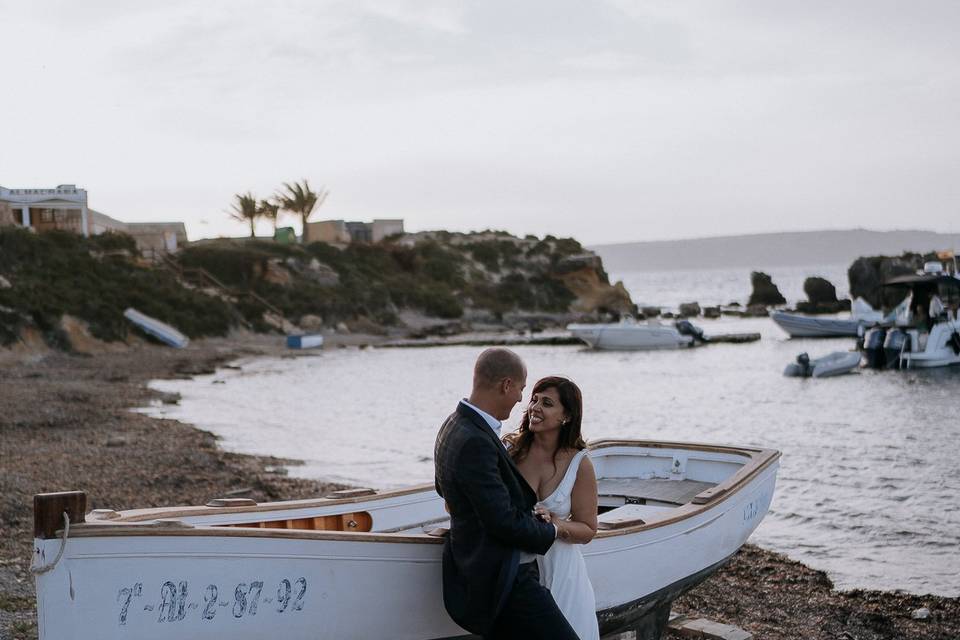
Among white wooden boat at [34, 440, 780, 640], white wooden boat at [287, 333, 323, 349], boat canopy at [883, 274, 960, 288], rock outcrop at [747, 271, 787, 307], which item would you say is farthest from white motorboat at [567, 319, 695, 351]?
rock outcrop at [747, 271, 787, 307]

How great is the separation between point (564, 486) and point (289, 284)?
5595cm

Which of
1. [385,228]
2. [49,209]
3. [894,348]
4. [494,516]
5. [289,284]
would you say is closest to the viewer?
[494,516]

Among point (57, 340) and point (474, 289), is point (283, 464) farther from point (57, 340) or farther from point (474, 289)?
point (474, 289)

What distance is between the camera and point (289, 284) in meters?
58.9

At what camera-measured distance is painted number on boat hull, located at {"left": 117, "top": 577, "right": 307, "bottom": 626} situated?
4090mm

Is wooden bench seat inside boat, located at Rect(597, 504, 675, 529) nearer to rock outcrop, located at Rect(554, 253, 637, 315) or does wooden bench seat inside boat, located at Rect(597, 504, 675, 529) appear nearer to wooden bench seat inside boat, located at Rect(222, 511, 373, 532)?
wooden bench seat inside boat, located at Rect(222, 511, 373, 532)

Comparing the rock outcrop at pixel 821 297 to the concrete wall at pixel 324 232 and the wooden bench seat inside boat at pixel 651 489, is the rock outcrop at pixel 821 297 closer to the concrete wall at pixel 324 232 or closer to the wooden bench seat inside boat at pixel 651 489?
the concrete wall at pixel 324 232

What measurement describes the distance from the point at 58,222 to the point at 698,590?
5281 cm

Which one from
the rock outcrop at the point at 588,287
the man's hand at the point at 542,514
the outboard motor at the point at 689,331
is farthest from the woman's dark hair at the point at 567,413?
the rock outcrop at the point at 588,287

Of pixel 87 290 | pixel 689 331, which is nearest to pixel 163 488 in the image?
pixel 87 290

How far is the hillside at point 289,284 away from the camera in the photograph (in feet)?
127

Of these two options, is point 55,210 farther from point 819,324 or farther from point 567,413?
point 567,413

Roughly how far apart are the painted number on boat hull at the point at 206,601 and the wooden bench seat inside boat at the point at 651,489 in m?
3.92

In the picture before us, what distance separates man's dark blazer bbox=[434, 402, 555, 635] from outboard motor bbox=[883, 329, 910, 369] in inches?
1304
